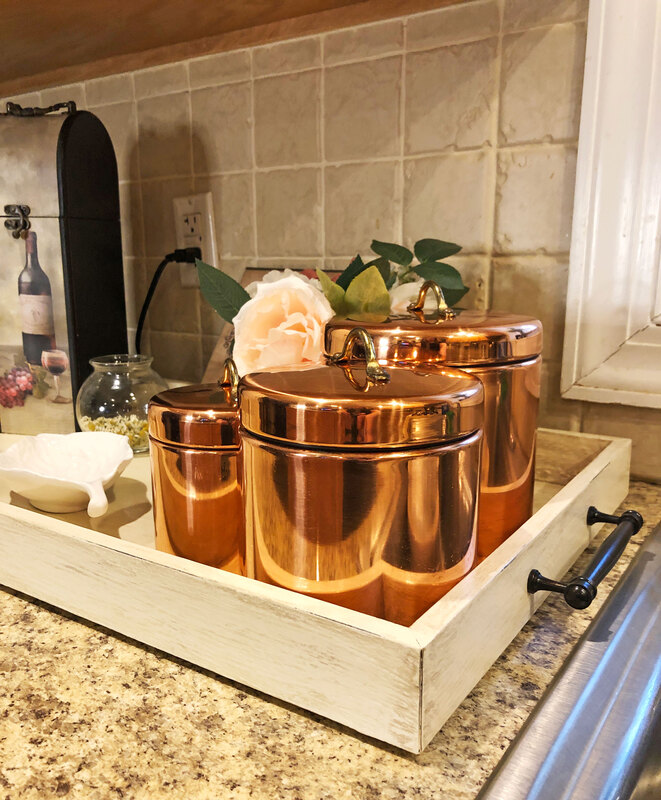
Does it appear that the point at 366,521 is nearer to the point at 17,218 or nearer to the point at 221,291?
the point at 221,291

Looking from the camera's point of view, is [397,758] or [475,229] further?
[475,229]

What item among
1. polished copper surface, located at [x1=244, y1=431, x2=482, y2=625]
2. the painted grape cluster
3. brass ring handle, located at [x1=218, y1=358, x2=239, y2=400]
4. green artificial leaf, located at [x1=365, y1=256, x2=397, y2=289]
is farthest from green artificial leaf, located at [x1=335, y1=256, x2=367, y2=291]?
the painted grape cluster

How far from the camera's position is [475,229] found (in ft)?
2.56

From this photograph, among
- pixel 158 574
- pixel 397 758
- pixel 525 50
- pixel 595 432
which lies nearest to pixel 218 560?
pixel 158 574

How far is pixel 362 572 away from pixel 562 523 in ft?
0.62

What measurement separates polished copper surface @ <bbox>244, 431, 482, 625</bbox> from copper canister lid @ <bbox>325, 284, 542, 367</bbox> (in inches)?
4.0

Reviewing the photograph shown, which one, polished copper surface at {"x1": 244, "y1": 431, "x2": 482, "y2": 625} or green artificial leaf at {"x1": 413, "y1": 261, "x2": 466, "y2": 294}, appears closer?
polished copper surface at {"x1": 244, "y1": 431, "x2": 482, "y2": 625}

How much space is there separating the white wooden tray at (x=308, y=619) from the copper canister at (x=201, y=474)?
0.06 meters

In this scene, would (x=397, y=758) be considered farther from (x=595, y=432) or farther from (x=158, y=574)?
(x=595, y=432)

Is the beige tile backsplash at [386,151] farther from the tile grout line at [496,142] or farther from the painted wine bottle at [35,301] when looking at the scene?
the painted wine bottle at [35,301]

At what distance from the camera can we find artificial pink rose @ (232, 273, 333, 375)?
20.6 inches

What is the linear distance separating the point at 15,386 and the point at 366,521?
715 mm

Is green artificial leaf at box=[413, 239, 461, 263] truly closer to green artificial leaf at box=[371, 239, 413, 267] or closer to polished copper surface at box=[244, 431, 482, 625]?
green artificial leaf at box=[371, 239, 413, 267]

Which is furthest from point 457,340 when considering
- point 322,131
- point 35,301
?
point 35,301
